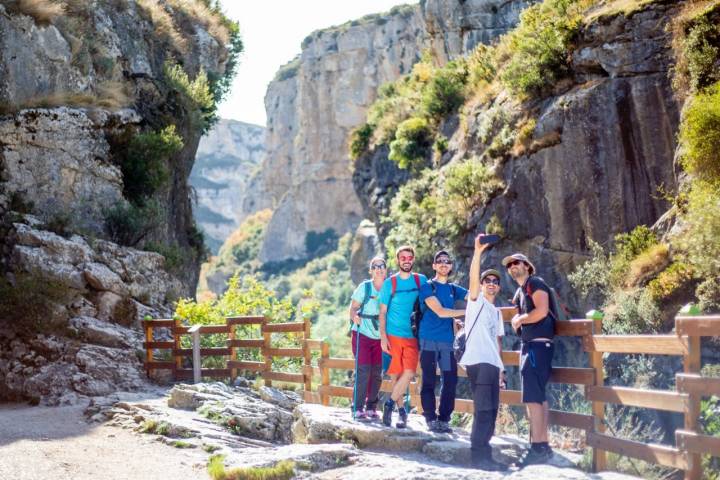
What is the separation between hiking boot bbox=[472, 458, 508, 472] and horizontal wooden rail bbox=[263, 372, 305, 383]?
20.3ft

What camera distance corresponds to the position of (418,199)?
2892 centimetres

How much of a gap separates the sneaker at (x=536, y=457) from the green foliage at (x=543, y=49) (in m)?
16.6

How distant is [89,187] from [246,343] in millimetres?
6838

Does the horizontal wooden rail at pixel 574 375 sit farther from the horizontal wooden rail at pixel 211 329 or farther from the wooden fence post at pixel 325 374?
the horizontal wooden rail at pixel 211 329

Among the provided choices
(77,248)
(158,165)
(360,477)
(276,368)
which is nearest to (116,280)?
(77,248)

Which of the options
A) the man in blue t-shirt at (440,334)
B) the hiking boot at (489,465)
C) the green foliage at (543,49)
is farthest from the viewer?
the green foliage at (543,49)

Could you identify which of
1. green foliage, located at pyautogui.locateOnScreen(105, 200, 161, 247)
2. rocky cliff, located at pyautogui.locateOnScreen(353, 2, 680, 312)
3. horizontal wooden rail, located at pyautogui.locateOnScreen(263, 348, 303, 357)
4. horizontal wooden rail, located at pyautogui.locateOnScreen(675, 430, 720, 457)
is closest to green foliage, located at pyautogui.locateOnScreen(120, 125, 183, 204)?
green foliage, located at pyautogui.locateOnScreen(105, 200, 161, 247)

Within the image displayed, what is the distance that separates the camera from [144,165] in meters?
20.2

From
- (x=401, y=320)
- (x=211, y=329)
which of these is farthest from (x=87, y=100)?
(x=401, y=320)

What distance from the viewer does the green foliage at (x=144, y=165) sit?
66.0ft

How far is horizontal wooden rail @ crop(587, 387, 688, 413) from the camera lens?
6012 millimetres

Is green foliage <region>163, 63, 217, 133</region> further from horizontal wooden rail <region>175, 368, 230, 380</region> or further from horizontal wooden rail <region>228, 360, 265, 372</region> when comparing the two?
horizontal wooden rail <region>228, 360, 265, 372</region>

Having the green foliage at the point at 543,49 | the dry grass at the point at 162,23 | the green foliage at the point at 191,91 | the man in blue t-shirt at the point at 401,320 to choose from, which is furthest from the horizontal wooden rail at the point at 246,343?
the dry grass at the point at 162,23

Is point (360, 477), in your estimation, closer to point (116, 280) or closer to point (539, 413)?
point (539, 413)
